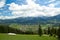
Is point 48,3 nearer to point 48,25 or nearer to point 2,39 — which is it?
point 48,25

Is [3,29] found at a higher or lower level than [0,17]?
lower

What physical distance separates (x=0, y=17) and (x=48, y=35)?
843 millimetres

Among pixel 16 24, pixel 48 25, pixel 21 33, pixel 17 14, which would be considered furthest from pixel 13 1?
pixel 48 25

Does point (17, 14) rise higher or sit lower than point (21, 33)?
higher

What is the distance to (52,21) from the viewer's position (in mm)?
2332

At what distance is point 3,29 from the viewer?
7.91ft

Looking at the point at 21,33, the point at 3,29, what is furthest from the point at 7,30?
the point at 21,33

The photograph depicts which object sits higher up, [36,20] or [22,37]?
[36,20]

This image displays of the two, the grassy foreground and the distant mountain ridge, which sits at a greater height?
the distant mountain ridge

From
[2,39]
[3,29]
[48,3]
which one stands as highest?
[48,3]

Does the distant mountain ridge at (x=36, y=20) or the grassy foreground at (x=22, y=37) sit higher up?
the distant mountain ridge at (x=36, y=20)

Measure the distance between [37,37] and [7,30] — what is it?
1.69ft

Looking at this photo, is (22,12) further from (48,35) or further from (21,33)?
(48,35)

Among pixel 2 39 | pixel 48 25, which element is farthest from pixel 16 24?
pixel 48 25
